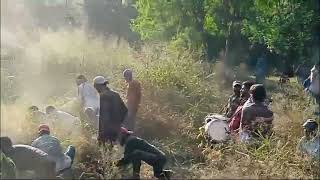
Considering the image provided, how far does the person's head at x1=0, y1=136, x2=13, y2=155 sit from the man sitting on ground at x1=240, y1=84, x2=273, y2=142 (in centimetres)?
316

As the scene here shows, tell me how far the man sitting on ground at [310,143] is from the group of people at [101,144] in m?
1.83

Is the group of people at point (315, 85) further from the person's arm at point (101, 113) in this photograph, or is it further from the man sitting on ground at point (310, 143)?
the person's arm at point (101, 113)

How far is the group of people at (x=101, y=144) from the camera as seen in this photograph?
6184 millimetres

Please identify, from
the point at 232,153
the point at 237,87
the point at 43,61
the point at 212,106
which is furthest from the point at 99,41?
the point at 232,153

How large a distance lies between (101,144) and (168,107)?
11.4 ft

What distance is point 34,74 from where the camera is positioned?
1314 cm

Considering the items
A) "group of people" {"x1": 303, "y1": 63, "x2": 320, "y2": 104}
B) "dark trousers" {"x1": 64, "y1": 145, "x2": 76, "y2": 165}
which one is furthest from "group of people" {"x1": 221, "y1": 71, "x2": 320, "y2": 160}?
"dark trousers" {"x1": 64, "y1": 145, "x2": 76, "y2": 165}

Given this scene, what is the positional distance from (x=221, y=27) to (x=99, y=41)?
4.18 meters

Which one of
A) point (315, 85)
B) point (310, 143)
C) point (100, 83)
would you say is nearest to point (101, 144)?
point (100, 83)

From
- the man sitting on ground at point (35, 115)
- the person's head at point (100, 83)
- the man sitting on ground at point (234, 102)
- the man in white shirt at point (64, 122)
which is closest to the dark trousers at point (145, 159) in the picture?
the person's head at point (100, 83)

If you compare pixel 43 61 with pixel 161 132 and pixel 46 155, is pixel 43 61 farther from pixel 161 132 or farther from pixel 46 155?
pixel 46 155

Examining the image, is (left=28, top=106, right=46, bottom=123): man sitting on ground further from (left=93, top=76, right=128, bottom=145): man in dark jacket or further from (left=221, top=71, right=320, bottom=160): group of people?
(left=221, top=71, right=320, bottom=160): group of people

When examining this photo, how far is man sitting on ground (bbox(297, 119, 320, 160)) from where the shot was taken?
749 centimetres

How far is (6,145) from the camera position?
19.9ft
